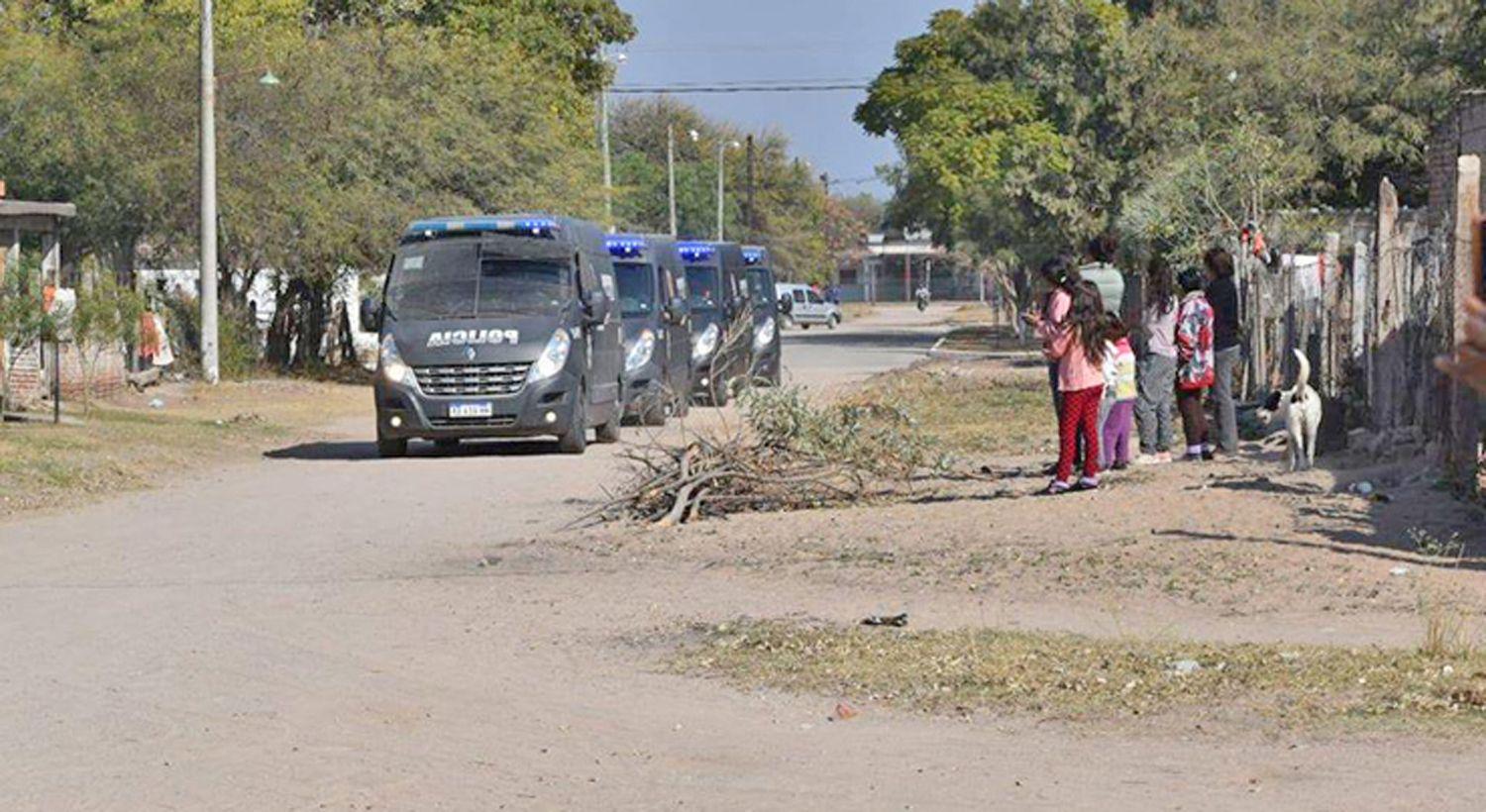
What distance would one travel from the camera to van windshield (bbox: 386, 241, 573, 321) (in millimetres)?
25344

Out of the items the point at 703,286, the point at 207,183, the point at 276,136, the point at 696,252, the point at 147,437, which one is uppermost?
the point at 276,136

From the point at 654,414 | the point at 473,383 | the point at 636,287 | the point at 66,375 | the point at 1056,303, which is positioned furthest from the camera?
the point at 66,375

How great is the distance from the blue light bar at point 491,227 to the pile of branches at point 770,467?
7956 mm

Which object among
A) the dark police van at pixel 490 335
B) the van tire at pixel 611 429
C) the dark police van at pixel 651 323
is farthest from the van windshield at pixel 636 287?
the dark police van at pixel 490 335

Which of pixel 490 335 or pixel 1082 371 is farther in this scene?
pixel 490 335

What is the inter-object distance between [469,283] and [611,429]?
275 cm

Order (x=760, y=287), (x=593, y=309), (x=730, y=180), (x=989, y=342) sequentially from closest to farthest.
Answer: (x=593, y=309), (x=760, y=287), (x=989, y=342), (x=730, y=180)

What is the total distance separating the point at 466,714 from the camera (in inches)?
391

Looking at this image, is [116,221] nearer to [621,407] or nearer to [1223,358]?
[621,407]

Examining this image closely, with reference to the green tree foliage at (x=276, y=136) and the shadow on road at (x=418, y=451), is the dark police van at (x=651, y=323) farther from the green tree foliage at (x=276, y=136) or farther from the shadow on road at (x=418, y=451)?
the green tree foliage at (x=276, y=136)

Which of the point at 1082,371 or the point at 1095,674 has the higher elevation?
the point at 1082,371

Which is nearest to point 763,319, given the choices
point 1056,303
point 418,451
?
point 418,451

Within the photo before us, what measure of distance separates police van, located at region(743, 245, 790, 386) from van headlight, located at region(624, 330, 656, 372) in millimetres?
5467

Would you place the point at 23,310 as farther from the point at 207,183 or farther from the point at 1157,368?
the point at 1157,368
